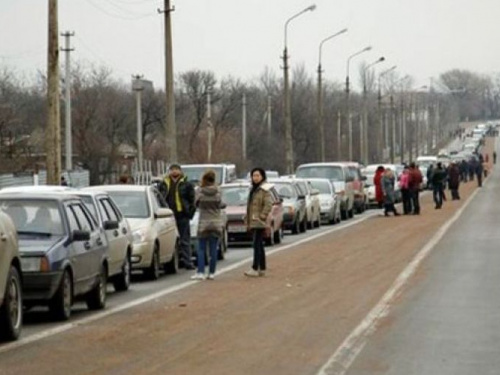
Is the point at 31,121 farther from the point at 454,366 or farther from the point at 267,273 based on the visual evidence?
the point at 454,366

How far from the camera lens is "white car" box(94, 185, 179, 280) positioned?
24484 mm

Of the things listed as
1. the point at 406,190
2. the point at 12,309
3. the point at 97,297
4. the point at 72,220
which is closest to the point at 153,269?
the point at 97,297

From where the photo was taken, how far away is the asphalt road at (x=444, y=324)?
41.9ft

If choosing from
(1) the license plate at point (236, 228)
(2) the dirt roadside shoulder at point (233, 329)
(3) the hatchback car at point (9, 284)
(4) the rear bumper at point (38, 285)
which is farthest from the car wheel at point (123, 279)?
(1) the license plate at point (236, 228)

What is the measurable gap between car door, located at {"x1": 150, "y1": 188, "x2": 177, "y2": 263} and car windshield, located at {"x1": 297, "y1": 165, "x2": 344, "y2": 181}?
26.9 metres

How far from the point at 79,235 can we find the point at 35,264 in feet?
3.57

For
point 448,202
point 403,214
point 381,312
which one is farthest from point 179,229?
point 448,202

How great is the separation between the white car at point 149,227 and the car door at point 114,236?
1.87 m

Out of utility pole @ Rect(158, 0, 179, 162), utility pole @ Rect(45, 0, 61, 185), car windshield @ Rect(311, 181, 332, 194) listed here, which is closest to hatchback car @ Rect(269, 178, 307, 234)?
utility pole @ Rect(158, 0, 179, 162)

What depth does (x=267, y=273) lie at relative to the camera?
998 inches

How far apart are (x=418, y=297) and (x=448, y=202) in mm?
46048

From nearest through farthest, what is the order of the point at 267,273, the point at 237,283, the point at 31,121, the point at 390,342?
the point at 390,342, the point at 237,283, the point at 267,273, the point at 31,121

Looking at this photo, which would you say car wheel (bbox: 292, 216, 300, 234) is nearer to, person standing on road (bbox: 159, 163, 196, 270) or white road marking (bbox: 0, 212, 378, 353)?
white road marking (bbox: 0, 212, 378, 353)

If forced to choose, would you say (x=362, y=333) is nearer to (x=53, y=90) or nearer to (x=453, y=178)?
(x=53, y=90)
